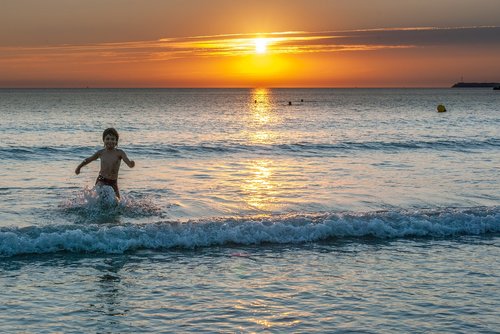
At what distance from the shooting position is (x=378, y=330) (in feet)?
24.6

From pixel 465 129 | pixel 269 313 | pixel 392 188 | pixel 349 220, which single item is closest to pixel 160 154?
pixel 392 188

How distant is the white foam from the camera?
1139 cm

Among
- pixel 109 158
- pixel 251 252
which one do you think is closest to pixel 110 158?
pixel 109 158

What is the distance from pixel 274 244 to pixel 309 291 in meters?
3.06

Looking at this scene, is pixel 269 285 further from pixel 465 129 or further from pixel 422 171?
pixel 465 129

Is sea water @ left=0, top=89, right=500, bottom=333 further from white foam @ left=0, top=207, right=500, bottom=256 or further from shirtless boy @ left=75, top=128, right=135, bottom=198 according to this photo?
shirtless boy @ left=75, top=128, right=135, bottom=198

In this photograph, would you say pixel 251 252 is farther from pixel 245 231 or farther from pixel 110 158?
pixel 110 158

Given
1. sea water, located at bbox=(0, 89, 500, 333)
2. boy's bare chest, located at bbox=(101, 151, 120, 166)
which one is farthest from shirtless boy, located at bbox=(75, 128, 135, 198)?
sea water, located at bbox=(0, 89, 500, 333)

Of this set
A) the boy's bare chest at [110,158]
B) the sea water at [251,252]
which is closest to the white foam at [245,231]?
the sea water at [251,252]

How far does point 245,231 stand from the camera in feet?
40.0

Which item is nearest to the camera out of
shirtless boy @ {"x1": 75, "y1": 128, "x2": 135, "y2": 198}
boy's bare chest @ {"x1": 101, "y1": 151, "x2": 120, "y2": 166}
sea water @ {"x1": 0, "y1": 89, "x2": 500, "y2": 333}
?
sea water @ {"x1": 0, "y1": 89, "x2": 500, "y2": 333}

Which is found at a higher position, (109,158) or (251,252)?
(109,158)


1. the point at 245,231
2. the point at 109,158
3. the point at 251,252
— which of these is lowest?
the point at 251,252

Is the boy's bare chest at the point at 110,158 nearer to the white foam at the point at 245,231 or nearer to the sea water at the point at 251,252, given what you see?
the sea water at the point at 251,252
